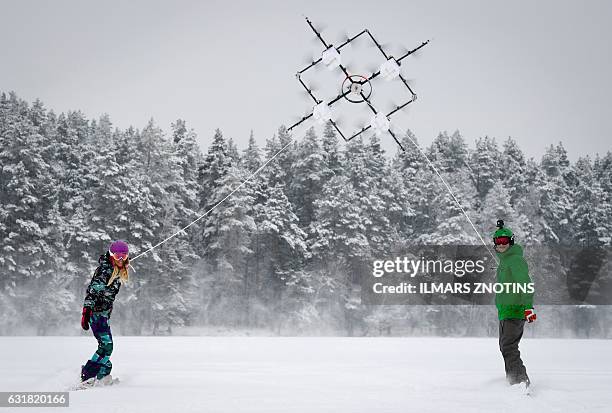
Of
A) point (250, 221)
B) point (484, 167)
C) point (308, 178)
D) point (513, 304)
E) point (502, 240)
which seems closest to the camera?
point (513, 304)

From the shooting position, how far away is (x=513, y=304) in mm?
10086

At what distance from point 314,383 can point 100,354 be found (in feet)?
11.0

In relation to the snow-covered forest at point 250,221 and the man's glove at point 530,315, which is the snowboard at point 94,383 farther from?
the snow-covered forest at point 250,221

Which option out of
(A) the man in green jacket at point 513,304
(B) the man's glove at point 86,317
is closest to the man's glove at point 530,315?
(A) the man in green jacket at point 513,304

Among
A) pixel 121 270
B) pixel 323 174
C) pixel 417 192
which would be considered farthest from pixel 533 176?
pixel 121 270

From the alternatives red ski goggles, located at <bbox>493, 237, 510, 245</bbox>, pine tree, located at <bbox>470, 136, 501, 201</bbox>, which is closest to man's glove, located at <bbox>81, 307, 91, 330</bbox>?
red ski goggles, located at <bbox>493, 237, 510, 245</bbox>

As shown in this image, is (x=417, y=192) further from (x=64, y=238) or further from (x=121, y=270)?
(x=121, y=270)

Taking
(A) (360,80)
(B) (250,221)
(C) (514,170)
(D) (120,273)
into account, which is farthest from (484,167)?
(D) (120,273)

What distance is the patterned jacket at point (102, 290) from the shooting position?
9.80m

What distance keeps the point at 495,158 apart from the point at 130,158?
32246 mm

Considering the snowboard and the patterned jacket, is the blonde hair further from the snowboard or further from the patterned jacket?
the snowboard

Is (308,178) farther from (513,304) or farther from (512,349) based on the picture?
(512,349)

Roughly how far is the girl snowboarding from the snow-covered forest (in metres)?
31.0

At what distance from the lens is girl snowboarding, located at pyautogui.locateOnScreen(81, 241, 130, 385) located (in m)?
9.67
